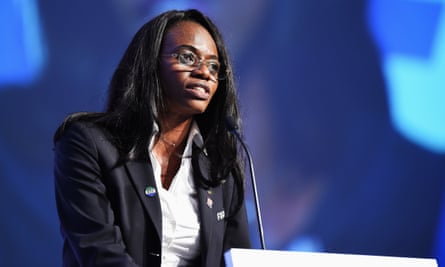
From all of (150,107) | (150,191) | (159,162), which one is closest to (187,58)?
(150,107)

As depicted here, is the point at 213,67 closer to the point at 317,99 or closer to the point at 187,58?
the point at 187,58

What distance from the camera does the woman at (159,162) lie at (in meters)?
1.79

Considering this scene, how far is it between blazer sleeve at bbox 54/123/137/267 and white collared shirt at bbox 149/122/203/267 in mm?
154

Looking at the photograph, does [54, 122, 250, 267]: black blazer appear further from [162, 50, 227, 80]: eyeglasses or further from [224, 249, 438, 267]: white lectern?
[224, 249, 438, 267]: white lectern

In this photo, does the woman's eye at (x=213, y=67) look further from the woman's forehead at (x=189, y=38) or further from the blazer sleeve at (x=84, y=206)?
the blazer sleeve at (x=84, y=206)

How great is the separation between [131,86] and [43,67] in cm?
65

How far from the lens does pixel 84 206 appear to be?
5.79ft

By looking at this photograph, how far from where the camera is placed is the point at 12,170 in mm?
2416

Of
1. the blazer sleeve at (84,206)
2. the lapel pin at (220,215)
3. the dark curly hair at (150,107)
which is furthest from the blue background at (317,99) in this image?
the lapel pin at (220,215)

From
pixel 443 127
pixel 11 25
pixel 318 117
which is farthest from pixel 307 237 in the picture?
pixel 11 25

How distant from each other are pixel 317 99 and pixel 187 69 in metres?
1.17

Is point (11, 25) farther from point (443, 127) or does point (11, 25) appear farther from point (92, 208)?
point (443, 127)

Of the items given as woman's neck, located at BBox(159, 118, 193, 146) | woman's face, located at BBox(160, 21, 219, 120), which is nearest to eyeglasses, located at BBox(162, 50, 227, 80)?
woman's face, located at BBox(160, 21, 219, 120)

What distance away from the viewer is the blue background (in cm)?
253
